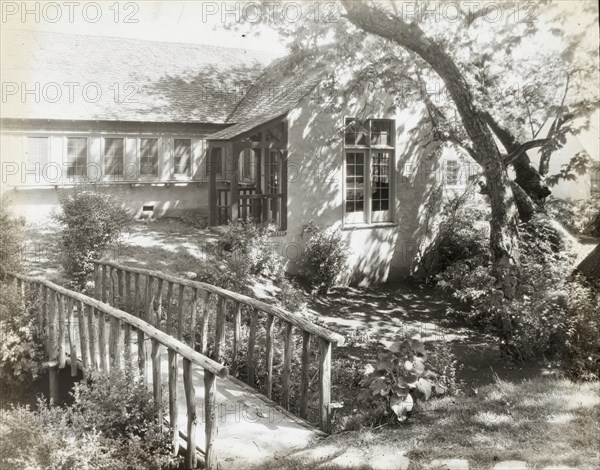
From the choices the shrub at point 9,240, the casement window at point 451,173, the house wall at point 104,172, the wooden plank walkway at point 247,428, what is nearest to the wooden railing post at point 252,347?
the wooden plank walkway at point 247,428

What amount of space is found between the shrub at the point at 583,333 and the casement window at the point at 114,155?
573 inches

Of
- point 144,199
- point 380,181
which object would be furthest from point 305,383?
point 144,199

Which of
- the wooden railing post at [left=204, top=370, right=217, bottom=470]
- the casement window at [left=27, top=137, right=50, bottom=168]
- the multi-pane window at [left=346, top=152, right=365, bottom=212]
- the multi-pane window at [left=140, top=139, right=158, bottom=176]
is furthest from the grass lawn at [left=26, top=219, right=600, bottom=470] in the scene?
the multi-pane window at [left=140, top=139, right=158, bottom=176]

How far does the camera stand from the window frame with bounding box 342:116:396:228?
54.6 ft

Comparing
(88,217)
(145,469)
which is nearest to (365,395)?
(145,469)

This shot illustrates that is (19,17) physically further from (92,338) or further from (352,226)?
(352,226)

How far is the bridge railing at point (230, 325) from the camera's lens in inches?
272

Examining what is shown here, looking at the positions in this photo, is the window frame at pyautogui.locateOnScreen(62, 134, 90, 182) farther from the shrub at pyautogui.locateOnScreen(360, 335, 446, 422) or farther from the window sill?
the shrub at pyautogui.locateOnScreen(360, 335, 446, 422)

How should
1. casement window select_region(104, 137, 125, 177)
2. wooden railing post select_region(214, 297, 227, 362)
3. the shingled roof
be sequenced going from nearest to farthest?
1. wooden railing post select_region(214, 297, 227, 362)
2. the shingled roof
3. casement window select_region(104, 137, 125, 177)

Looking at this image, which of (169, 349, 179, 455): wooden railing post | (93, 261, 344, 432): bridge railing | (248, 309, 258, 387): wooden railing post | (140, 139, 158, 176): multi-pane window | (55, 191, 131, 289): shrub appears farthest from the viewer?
(140, 139, 158, 176): multi-pane window

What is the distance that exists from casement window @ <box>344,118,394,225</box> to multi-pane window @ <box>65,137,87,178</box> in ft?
27.5

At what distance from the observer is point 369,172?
17047 millimetres

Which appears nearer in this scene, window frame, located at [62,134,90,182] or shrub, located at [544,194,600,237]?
shrub, located at [544,194,600,237]

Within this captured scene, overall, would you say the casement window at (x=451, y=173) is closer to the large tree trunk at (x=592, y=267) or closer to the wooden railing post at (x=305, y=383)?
the large tree trunk at (x=592, y=267)
